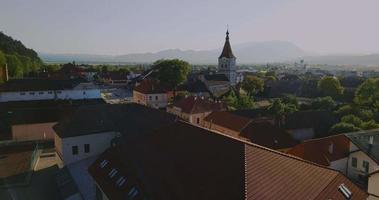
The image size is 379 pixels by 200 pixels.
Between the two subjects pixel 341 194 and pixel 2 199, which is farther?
pixel 2 199

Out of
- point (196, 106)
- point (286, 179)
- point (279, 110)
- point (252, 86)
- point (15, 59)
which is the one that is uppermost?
point (15, 59)

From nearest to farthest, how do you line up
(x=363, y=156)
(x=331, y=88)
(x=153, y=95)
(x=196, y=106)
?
1. (x=363, y=156)
2. (x=196, y=106)
3. (x=153, y=95)
4. (x=331, y=88)

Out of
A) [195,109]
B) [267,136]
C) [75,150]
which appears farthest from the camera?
[195,109]

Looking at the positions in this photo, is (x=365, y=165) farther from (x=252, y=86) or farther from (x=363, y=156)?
(x=252, y=86)

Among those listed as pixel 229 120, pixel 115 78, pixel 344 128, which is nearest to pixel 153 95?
pixel 229 120

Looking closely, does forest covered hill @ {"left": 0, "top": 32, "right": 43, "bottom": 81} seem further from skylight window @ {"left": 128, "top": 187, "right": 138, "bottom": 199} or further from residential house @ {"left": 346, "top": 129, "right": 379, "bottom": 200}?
residential house @ {"left": 346, "top": 129, "right": 379, "bottom": 200}

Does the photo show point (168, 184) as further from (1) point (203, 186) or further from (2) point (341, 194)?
(2) point (341, 194)

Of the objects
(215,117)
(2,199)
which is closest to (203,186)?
(2,199)
